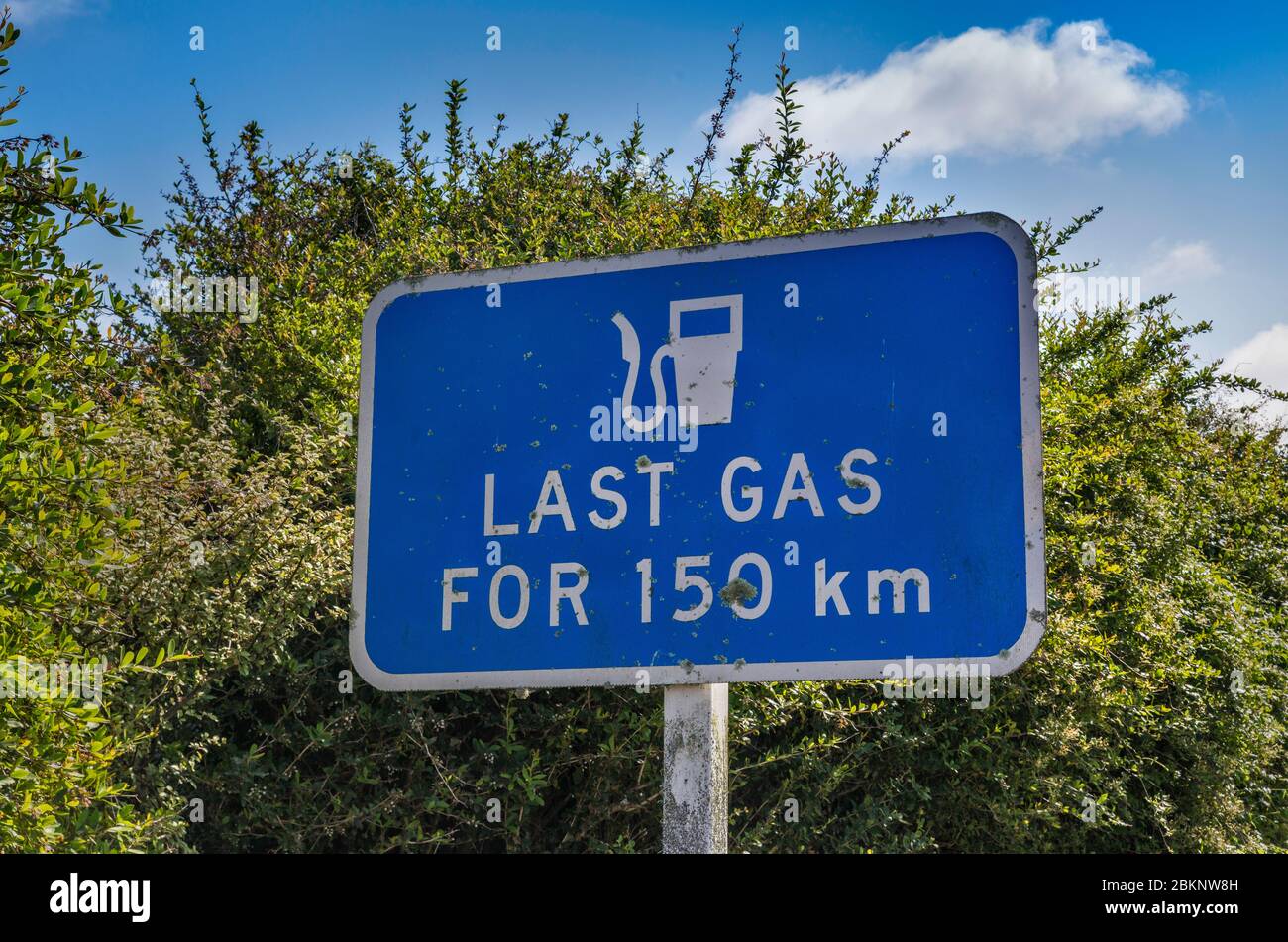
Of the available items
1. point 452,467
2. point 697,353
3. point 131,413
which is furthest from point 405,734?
point 697,353

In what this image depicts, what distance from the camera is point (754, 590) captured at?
6.82 ft

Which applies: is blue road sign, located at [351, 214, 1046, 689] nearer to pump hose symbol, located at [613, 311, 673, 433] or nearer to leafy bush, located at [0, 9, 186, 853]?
pump hose symbol, located at [613, 311, 673, 433]

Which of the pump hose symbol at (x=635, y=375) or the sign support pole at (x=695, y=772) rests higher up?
the pump hose symbol at (x=635, y=375)

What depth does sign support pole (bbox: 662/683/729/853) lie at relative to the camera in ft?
6.60

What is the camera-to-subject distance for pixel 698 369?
2.20 m

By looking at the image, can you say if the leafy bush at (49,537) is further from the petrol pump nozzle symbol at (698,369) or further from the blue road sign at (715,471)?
the petrol pump nozzle symbol at (698,369)

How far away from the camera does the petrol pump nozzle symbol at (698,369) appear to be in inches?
86.1

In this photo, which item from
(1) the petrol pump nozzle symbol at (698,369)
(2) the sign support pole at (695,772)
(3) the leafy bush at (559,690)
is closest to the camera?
(2) the sign support pole at (695,772)

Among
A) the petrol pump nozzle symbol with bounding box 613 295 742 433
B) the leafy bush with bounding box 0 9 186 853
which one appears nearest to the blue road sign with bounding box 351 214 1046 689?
the petrol pump nozzle symbol with bounding box 613 295 742 433

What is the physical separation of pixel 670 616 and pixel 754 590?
14 centimetres

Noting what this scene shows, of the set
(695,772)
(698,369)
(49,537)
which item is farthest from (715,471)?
(49,537)

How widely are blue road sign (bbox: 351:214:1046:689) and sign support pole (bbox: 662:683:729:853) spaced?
0.05 m

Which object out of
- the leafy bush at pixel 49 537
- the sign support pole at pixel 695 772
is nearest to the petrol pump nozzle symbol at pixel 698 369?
the sign support pole at pixel 695 772
